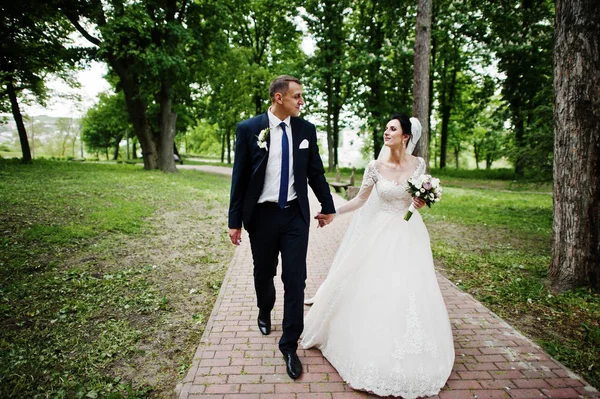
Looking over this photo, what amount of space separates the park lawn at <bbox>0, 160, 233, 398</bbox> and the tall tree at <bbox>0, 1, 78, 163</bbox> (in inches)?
147

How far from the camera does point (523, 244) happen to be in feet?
25.4

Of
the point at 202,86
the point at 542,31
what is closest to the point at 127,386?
the point at 542,31

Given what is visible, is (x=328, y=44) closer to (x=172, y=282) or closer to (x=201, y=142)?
(x=172, y=282)

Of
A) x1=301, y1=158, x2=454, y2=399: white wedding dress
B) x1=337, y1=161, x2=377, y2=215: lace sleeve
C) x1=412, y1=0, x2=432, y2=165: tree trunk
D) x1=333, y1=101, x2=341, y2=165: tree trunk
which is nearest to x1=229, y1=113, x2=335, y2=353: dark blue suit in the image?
x1=301, y1=158, x2=454, y2=399: white wedding dress

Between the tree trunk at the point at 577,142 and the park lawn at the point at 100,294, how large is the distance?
16.0ft

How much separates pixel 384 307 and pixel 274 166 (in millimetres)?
1541

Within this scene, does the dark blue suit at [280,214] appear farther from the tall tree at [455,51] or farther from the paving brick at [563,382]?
the tall tree at [455,51]

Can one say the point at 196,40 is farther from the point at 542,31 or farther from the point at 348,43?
the point at 542,31

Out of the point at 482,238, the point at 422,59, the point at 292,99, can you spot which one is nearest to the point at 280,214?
the point at 292,99

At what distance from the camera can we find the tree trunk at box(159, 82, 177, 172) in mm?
20422

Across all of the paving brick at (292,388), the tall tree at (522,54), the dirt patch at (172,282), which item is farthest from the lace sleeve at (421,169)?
the tall tree at (522,54)

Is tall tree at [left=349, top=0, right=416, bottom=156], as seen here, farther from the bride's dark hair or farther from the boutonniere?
the boutonniere

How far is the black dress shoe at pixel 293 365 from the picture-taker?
9.81 ft

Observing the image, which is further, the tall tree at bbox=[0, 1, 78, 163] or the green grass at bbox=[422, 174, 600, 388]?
the tall tree at bbox=[0, 1, 78, 163]
